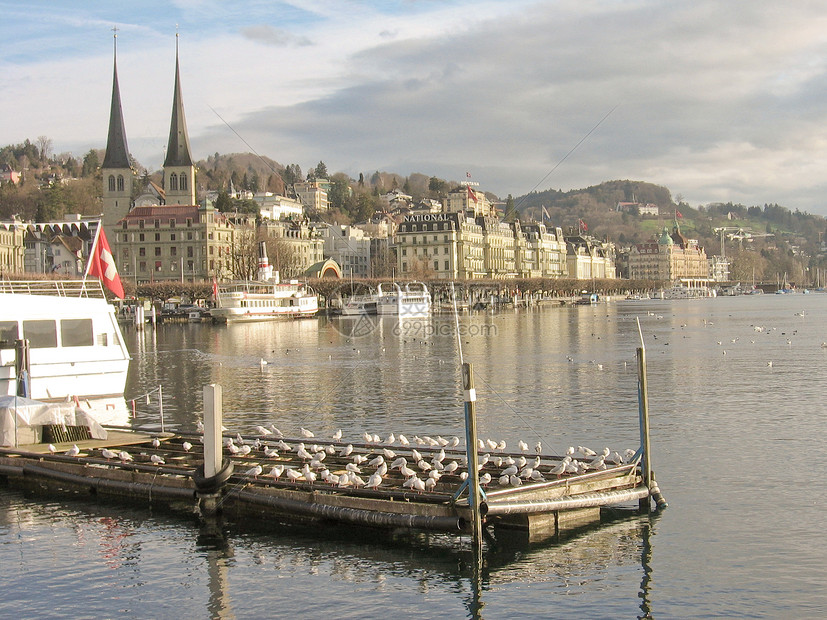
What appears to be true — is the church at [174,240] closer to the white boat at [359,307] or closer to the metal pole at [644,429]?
the white boat at [359,307]

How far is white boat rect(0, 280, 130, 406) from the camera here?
32031 mm

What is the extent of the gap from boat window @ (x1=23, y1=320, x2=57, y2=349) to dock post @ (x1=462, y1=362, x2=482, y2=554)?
20.4 metres

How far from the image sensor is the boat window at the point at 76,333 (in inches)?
1329

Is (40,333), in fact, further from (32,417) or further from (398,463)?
(398,463)

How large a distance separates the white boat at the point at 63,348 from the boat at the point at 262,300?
82.3 metres

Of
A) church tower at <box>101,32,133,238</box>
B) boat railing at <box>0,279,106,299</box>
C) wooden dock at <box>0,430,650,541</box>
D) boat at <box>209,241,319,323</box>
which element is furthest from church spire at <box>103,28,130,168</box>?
wooden dock at <box>0,430,650,541</box>

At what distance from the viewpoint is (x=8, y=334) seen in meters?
32.2

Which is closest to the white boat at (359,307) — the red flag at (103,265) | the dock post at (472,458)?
the red flag at (103,265)

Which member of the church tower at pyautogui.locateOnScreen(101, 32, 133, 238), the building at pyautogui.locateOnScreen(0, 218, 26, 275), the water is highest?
the church tower at pyautogui.locateOnScreen(101, 32, 133, 238)

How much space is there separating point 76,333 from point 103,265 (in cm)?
372

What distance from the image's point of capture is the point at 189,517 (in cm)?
2175

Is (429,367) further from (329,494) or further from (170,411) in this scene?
(329,494)

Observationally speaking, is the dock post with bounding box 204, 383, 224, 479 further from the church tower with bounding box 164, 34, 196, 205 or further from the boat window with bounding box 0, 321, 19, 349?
the church tower with bounding box 164, 34, 196, 205

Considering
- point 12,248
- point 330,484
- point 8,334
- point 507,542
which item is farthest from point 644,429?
point 12,248
